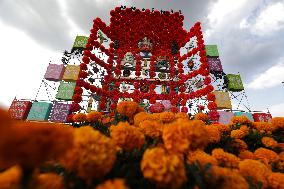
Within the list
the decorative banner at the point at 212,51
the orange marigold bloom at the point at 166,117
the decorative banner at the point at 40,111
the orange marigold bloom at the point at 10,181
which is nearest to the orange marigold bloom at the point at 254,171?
the orange marigold bloom at the point at 166,117

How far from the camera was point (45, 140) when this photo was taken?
4.04 ft

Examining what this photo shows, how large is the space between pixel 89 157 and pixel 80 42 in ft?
76.9

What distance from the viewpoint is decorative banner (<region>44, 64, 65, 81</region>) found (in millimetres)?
22688

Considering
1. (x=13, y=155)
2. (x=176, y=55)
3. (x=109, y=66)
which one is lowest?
(x=13, y=155)

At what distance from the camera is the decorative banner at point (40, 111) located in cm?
2008

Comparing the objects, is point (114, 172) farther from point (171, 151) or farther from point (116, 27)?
point (116, 27)

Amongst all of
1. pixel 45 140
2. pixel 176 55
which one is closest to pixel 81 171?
pixel 45 140

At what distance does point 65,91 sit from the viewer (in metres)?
21.6

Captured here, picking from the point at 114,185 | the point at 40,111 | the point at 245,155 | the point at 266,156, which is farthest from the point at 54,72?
the point at 114,185

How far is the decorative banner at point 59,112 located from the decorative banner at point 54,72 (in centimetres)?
295

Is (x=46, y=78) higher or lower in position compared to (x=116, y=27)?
lower

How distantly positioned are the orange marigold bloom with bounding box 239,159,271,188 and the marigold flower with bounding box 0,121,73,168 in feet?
4.86

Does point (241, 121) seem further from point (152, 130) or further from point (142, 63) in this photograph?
point (142, 63)

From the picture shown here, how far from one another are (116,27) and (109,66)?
3007 millimetres
